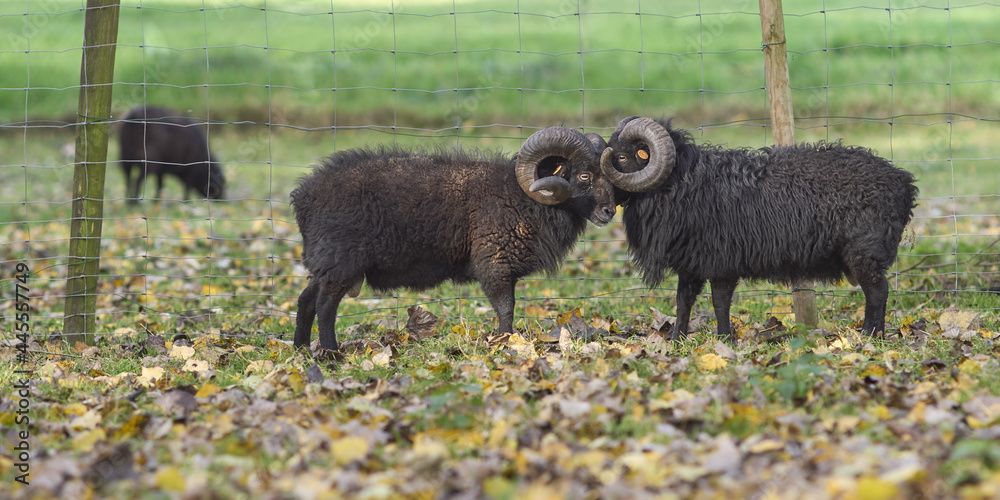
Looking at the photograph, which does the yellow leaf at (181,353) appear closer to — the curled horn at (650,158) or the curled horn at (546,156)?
the curled horn at (546,156)

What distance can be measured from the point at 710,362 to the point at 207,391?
9.45 feet

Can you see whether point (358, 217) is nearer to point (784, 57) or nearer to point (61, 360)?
point (61, 360)

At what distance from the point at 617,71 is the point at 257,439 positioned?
24.7 metres

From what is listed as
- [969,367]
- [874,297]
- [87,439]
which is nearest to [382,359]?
[87,439]

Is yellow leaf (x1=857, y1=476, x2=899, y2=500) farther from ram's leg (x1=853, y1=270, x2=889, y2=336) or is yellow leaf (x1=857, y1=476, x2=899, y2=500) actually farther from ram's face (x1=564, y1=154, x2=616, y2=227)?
ram's face (x1=564, y1=154, x2=616, y2=227)

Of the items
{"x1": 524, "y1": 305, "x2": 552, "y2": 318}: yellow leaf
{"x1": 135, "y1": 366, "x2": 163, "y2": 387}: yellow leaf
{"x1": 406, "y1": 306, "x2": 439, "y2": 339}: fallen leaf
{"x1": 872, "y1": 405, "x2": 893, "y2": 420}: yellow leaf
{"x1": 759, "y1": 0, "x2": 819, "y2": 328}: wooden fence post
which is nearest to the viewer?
{"x1": 872, "y1": 405, "x2": 893, "y2": 420}: yellow leaf

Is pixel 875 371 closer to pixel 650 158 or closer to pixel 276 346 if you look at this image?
pixel 650 158

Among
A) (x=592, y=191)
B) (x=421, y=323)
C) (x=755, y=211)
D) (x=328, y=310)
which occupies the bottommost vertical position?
(x=421, y=323)

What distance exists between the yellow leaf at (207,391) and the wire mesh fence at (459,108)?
2.27 metres

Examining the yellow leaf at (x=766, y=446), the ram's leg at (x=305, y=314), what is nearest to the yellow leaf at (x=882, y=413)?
the yellow leaf at (x=766, y=446)

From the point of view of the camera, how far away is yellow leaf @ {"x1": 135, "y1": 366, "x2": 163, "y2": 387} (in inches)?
204

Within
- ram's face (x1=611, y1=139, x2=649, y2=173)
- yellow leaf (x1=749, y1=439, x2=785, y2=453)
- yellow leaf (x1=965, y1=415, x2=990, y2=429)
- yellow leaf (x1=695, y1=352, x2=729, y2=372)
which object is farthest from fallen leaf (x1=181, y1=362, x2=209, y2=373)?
yellow leaf (x1=965, y1=415, x2=990, y2=429)

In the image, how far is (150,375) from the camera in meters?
5.25

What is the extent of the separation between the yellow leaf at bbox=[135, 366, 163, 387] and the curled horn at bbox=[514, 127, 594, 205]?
2.85m
